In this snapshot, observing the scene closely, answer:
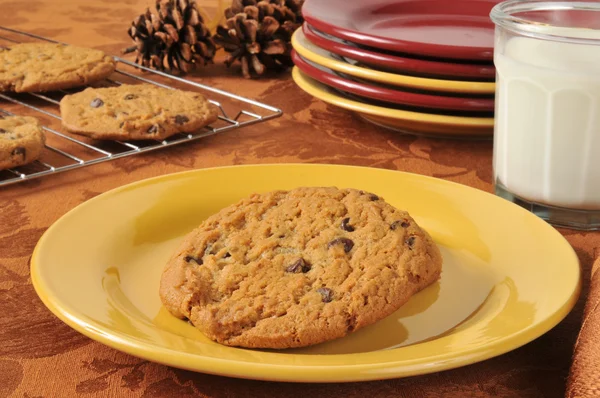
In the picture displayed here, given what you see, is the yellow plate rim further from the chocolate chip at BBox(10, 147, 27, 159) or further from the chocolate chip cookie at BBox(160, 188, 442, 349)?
the chocolate chip at BBox(10, 147, 27, 159)

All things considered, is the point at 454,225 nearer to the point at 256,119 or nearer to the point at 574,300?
the point at 574,300

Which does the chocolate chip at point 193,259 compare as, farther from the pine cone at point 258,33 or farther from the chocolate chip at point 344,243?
the pine cone at point 258,33

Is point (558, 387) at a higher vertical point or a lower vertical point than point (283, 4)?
lower

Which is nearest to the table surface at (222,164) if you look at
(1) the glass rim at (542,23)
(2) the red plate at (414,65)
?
(2) the red plate at (414,65)

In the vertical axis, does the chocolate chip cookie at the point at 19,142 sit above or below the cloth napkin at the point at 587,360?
above

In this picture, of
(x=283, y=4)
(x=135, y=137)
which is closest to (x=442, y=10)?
(x=283, y=4)

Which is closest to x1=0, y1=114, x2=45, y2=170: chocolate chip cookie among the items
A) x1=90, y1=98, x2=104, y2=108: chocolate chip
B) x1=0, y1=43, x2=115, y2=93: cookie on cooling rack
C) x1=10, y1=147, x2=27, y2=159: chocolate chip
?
x1=10, y1=147, x2=27, y2=159: chocolate chip

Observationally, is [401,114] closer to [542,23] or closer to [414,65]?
[414,65]
